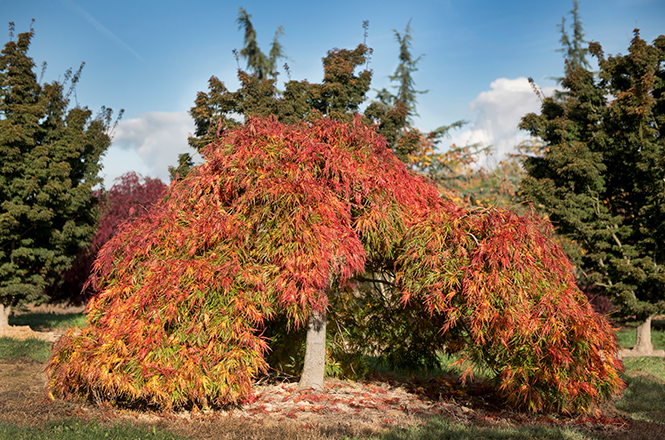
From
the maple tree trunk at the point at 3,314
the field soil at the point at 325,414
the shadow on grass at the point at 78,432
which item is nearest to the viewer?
the shadow on grass at the point at 78,432

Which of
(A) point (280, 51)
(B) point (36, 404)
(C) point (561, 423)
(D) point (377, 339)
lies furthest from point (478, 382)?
(A) point (280, 51)

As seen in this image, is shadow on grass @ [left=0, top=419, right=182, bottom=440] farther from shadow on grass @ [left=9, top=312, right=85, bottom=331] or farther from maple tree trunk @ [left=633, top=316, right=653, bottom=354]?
maple tree trunk @ [left=633, top=316, right=653, bottom=354]

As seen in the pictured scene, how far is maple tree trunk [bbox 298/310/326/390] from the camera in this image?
270 inches

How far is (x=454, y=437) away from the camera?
16.5ft

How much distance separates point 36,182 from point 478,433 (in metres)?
11.9

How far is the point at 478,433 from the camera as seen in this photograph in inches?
203

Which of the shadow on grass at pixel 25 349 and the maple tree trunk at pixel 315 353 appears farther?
the shadow on grass at pixel 25 349

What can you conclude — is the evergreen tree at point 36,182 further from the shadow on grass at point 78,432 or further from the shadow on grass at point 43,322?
the shadow on grass at point 78,432

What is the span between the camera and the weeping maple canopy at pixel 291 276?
5.42 metres

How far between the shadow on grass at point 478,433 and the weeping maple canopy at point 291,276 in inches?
23.5

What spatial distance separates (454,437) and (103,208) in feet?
46.4

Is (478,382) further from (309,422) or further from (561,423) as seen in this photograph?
(309,422)

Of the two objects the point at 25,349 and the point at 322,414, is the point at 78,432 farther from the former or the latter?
the point at 25,349

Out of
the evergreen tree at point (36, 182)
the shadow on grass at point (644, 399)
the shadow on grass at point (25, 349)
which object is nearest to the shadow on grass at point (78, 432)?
the shadow on grass at point (25, 349)
